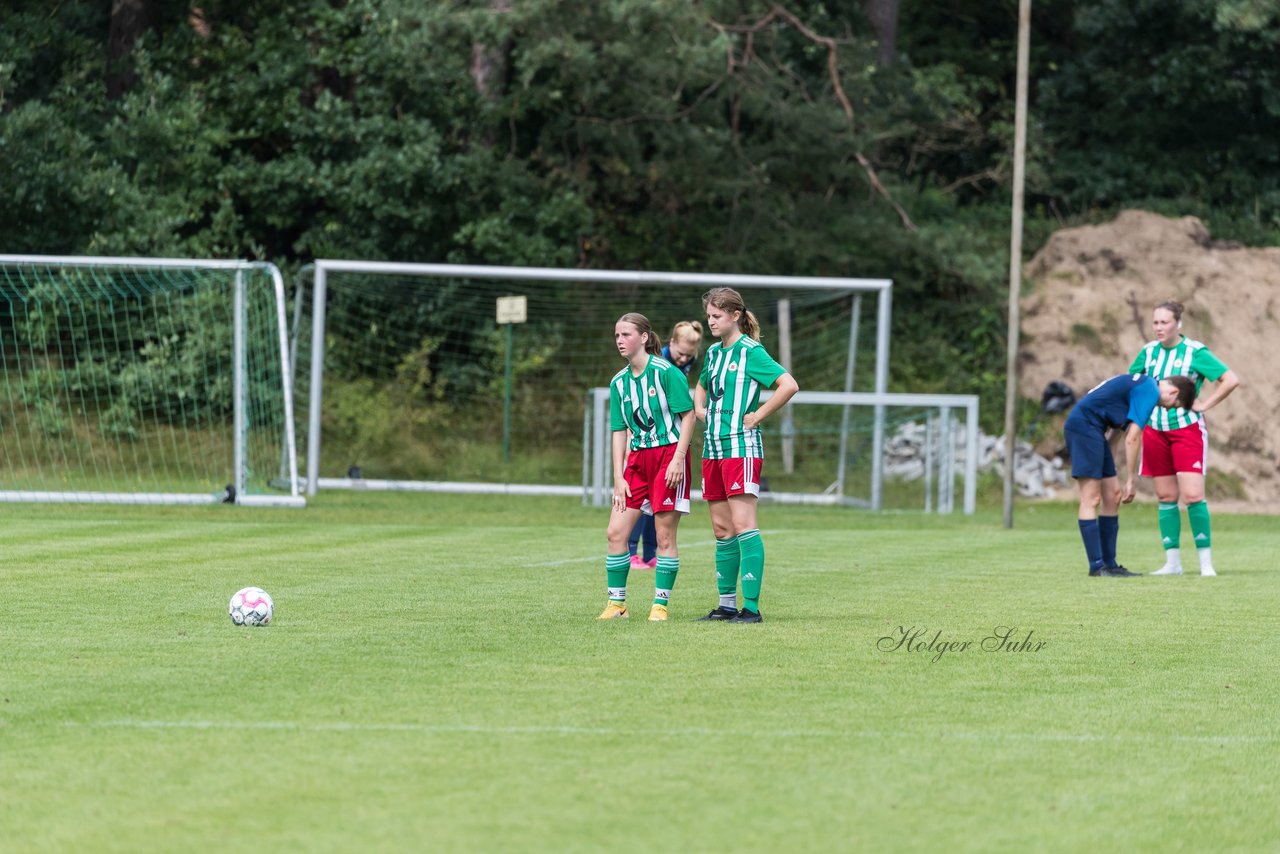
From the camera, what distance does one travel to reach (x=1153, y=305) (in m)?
26.5

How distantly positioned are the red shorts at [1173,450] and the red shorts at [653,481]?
4.52 meters

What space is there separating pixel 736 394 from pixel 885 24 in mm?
23476

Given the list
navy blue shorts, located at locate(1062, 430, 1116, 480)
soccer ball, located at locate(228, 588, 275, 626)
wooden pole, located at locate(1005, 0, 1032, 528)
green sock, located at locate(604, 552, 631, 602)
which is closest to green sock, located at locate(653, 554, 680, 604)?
green sock, located at locate(604, 552, 631, 602)

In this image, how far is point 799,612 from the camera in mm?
9617

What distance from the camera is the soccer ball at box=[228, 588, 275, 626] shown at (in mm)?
8500

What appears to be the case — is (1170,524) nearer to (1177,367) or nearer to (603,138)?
(1177,367)

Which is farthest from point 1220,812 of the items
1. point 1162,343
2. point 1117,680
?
point 1162,343

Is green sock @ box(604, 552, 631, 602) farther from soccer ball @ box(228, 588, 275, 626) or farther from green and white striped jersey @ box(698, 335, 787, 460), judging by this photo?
soccer ball @ box(228, 588, 275, 626)

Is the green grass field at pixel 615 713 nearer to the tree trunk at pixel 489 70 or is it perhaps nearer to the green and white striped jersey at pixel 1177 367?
the green and white striped jersey at pixel 1177 367

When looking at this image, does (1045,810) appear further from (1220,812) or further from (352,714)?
(352,714)

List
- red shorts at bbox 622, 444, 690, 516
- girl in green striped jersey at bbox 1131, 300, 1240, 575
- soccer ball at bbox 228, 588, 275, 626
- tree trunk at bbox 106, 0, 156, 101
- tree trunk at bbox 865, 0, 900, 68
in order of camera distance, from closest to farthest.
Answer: soccer ball at bbox 228, 588, 275, 626, red shorts at bbox 622, 444, 690, 516, girl in green striped jersey at bbox 1131, 300, 1240, 575, tree trunk at bbox 106, 0, 156, 101, tree trunk at bbox 865, 0, 900, 68

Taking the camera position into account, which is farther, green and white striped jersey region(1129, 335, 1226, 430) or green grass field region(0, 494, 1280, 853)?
green and white striped jersey region(1129, 335, 1226, 430)

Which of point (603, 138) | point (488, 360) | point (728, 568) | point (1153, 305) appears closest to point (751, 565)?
point (728, 568)

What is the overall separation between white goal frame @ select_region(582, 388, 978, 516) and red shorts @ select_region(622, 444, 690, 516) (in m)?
10.8
